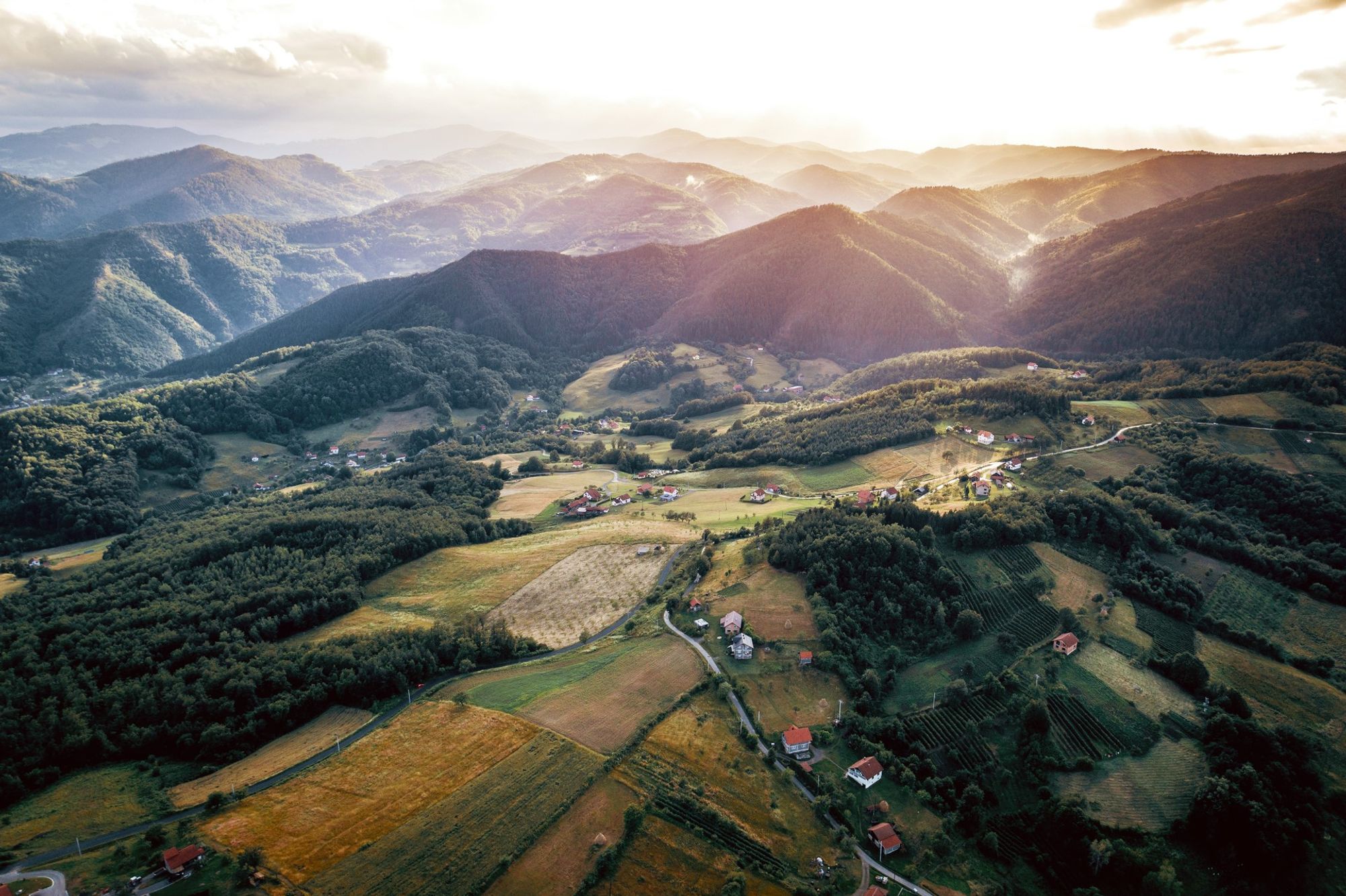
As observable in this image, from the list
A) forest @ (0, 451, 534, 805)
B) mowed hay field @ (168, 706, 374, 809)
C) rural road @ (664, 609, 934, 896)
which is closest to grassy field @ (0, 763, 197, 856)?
forest @ (0, 451, 534, 805)

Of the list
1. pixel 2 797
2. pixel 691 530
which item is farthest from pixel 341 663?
pixel 691 530

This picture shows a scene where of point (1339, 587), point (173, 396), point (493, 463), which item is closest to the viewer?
point (1339, 587)

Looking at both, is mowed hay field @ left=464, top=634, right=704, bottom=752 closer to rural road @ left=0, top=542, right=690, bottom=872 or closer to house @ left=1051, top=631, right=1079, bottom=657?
rural road @ left=0, top=542, right=690, bottom=872

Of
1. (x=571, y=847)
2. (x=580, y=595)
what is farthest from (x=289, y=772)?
(x=580, y=595)

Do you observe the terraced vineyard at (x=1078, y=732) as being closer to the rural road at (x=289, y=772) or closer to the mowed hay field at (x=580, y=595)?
the rural road at (x=289, y=772)

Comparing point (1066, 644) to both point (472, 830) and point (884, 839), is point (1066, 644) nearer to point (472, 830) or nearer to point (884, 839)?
point (884, 839)

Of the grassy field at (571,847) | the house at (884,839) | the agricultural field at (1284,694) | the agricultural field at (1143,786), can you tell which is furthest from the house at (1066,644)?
the grassy field at (571,847)

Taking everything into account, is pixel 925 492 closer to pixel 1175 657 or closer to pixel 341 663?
pixel 1175 657
